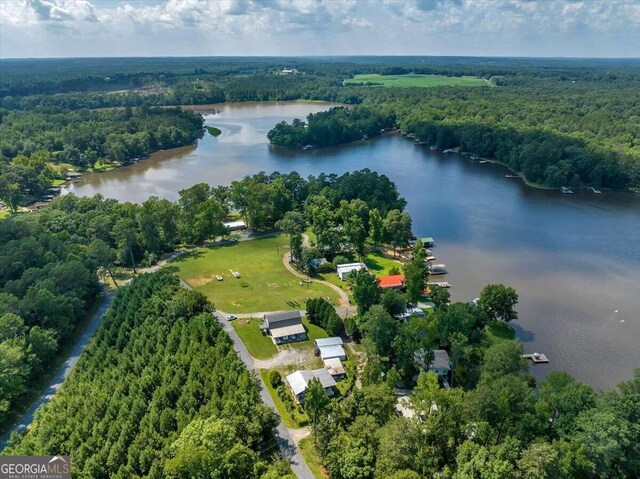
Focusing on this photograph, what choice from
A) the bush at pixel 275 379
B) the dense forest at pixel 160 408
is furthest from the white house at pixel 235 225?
the bush at pixel 275 379

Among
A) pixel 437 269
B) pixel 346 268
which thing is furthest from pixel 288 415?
pixel 437 269

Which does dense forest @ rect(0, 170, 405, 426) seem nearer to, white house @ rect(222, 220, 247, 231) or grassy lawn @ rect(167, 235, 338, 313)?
white house @ rect(222, 220, 247, 231)

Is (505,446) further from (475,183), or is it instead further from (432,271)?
(475,183)

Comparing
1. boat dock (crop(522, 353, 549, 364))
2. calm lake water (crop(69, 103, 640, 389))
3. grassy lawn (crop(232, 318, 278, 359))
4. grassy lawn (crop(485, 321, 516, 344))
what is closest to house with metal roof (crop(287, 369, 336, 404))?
grassy lawn (crop(232, 318, 278, 359))

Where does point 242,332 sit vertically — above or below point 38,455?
below

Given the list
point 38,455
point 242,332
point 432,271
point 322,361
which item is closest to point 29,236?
point 242,332

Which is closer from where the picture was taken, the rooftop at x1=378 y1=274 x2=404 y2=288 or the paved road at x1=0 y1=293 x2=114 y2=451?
the paved road at x1=0 y1=293 x2=114 y2=451
